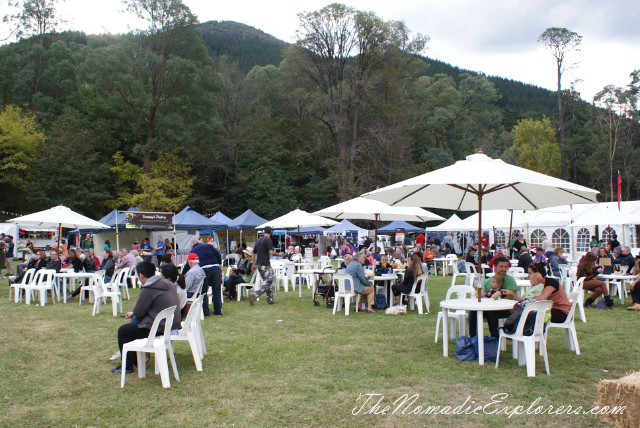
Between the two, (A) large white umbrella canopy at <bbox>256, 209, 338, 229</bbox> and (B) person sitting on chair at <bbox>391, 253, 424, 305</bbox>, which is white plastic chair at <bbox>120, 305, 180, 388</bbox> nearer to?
(B) person sitting on chair at <bbox>391, 253, 424, 305</bbox>

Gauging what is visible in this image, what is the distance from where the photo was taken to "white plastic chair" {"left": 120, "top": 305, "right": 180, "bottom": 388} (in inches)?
183

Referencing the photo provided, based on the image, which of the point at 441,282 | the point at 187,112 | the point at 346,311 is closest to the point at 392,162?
the point at 187,112

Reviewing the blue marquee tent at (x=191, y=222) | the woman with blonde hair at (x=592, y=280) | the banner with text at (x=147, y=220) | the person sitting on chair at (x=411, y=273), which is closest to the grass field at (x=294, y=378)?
the person sitting on chair at (x=411, y=273)

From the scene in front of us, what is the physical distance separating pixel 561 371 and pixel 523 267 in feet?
19.9

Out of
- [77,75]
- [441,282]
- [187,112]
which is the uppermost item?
[77,75]

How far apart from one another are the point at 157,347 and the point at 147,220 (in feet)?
47.5

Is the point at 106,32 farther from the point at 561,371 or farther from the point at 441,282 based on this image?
the point at 561,371

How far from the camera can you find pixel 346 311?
8969mm

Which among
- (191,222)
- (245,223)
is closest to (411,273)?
(191,222)

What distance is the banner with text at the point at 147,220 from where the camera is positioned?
58.6ft

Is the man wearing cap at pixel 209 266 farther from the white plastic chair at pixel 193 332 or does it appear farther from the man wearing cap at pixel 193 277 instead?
the white plastic chair at pixel 193 332

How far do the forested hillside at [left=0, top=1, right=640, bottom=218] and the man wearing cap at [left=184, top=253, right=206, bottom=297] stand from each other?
23.7 meters

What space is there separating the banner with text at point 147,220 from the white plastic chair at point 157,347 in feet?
45.1

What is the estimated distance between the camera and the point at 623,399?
3.48m
